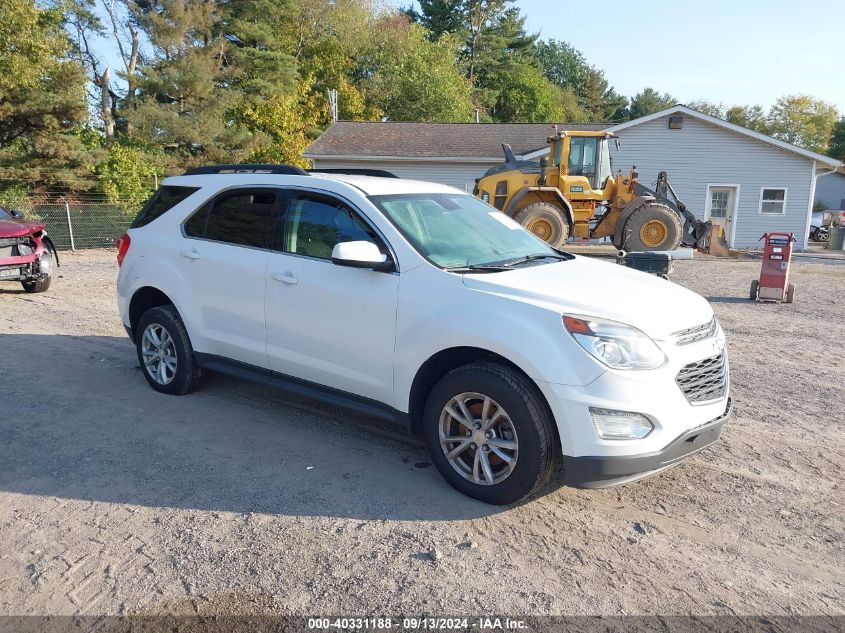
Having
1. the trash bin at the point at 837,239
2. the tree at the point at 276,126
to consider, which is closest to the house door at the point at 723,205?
the trash bin at the point at 837,239

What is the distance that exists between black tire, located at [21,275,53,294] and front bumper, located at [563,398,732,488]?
34.4ft

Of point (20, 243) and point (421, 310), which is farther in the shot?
point (20, 243)

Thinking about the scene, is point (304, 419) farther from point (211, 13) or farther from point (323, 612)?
point (211, 13)

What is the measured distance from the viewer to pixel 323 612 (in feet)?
9.55

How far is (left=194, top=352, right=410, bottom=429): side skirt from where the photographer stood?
4.28m

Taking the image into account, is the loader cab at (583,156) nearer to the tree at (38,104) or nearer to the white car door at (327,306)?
the white car door at (327,306)

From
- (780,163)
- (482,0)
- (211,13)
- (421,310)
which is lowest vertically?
(421,310)

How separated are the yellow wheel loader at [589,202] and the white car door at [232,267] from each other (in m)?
11.2

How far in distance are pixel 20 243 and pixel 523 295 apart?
32.8ft

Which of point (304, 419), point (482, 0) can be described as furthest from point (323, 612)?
point (482, 0)

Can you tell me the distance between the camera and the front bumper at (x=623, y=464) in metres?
3.45

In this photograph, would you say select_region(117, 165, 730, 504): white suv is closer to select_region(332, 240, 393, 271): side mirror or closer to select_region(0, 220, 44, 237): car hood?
select_region(332, 240, 393, 271): side mirror

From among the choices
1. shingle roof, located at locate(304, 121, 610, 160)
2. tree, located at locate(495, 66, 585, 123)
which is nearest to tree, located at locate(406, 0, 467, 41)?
tree, located at locate(495, 66, 585, 123)

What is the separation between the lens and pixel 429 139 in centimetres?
2633
